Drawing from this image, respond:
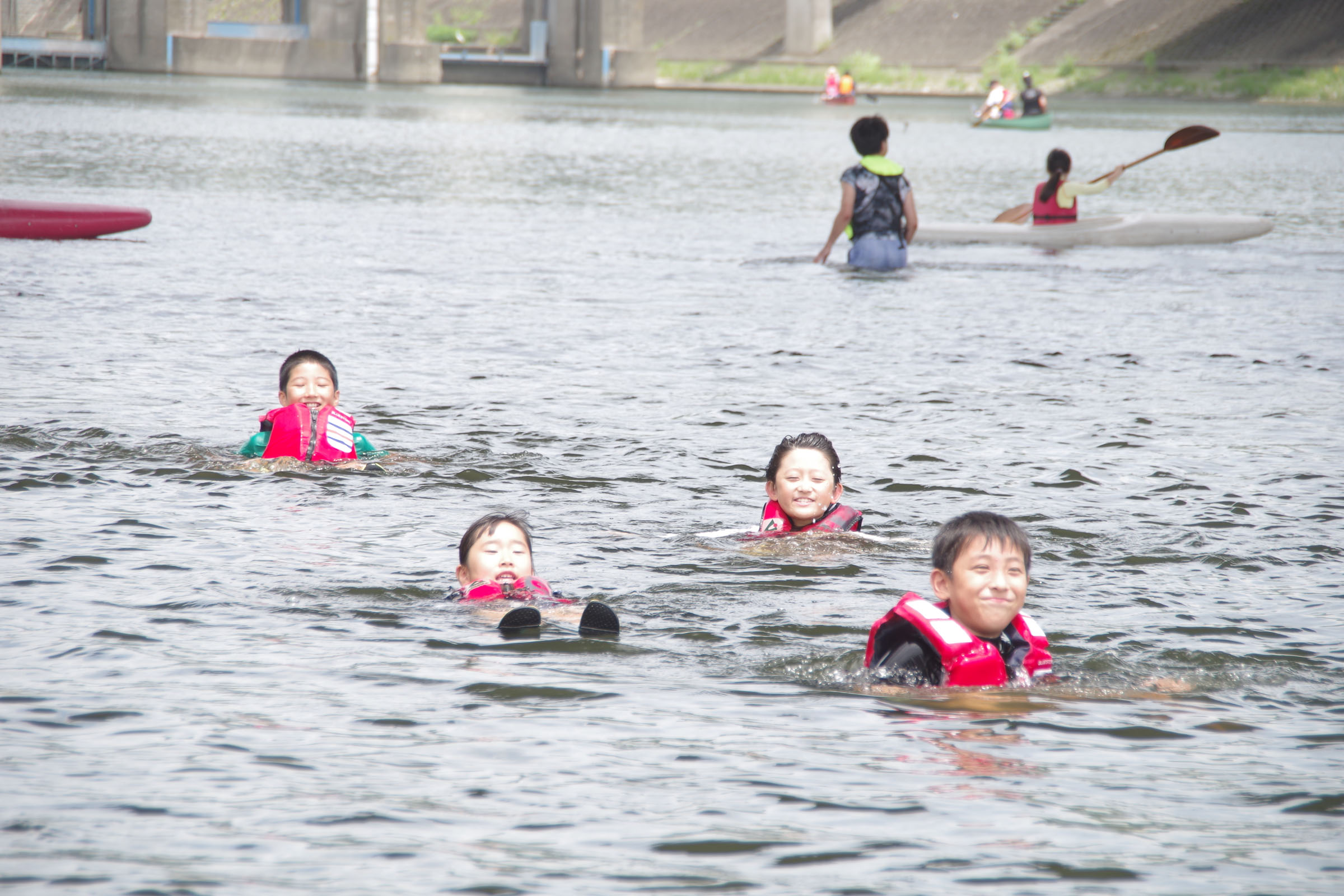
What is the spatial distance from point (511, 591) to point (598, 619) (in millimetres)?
546

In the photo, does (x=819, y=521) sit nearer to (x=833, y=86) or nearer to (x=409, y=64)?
(x=833, y=86)

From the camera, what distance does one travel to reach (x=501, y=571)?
237 inches

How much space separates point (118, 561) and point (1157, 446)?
574cm

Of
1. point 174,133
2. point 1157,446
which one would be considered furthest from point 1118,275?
point 174,133

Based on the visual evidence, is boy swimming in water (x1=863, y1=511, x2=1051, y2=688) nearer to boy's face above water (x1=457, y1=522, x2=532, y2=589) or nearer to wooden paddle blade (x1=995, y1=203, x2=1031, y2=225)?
boy's face above water (x1=457, y1=522, x2=532, y2=589)

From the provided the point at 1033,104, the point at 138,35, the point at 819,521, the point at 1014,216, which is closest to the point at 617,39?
the point at 138,35

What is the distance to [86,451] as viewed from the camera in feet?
27.9

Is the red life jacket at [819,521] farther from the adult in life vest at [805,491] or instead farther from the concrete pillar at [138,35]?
the concrete pillar at [138,35]

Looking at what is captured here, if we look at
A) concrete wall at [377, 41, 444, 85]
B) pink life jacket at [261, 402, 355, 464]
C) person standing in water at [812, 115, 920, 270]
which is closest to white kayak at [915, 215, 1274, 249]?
person standing in water at [812, 115, 920, 270]

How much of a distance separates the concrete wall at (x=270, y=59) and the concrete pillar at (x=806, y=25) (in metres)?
33.8

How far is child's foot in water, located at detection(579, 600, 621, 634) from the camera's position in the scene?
5.56m

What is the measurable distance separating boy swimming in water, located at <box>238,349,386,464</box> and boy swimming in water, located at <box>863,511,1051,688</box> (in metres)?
3.77

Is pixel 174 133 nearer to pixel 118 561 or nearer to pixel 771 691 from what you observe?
pixel 118 561

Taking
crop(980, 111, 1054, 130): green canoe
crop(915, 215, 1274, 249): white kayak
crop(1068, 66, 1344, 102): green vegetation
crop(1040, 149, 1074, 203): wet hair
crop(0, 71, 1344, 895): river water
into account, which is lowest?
crop(0, 71, 1344, 895): river water
